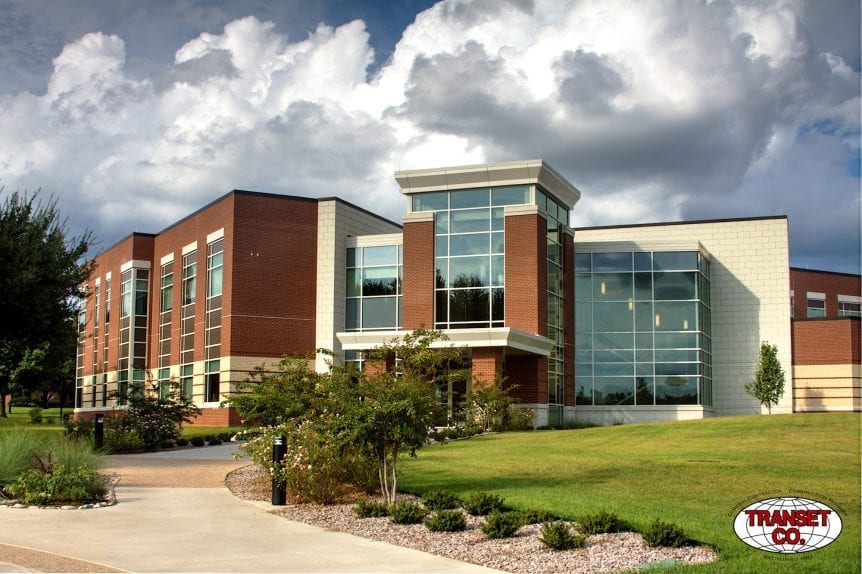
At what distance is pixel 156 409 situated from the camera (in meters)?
27.2

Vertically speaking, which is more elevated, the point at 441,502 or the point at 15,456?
the point at 15,456

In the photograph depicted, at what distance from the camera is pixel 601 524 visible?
34.1 ft

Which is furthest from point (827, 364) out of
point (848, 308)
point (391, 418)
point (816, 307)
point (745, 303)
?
point (391, 418)

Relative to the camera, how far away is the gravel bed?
902 centimetres

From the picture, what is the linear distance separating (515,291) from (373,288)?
8.41m

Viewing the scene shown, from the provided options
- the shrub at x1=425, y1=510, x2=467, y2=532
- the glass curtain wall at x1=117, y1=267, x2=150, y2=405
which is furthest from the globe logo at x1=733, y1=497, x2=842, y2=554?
the glass curtain wall at x1=117, y1=267, x2=150, y2=405

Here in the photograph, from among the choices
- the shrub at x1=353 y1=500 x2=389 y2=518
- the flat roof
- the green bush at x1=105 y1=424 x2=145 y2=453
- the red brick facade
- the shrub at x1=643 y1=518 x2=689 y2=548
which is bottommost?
the green bush at x1=105 y1=424 x2=145 y2=453

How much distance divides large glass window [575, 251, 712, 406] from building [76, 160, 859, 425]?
2.4 inches

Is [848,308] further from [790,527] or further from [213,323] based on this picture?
[790,527]

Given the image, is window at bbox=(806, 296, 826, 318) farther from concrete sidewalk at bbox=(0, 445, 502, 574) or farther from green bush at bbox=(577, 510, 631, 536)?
green bush at bbox=(577, 510, 631, 536)

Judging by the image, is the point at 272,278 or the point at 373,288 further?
the point at 373,288

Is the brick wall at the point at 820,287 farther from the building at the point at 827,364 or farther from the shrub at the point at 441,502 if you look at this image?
the shrub at the point at 441,502

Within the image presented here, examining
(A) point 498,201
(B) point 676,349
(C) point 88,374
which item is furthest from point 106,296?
(B) point 676,349

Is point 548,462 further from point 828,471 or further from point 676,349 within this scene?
point 676,349
